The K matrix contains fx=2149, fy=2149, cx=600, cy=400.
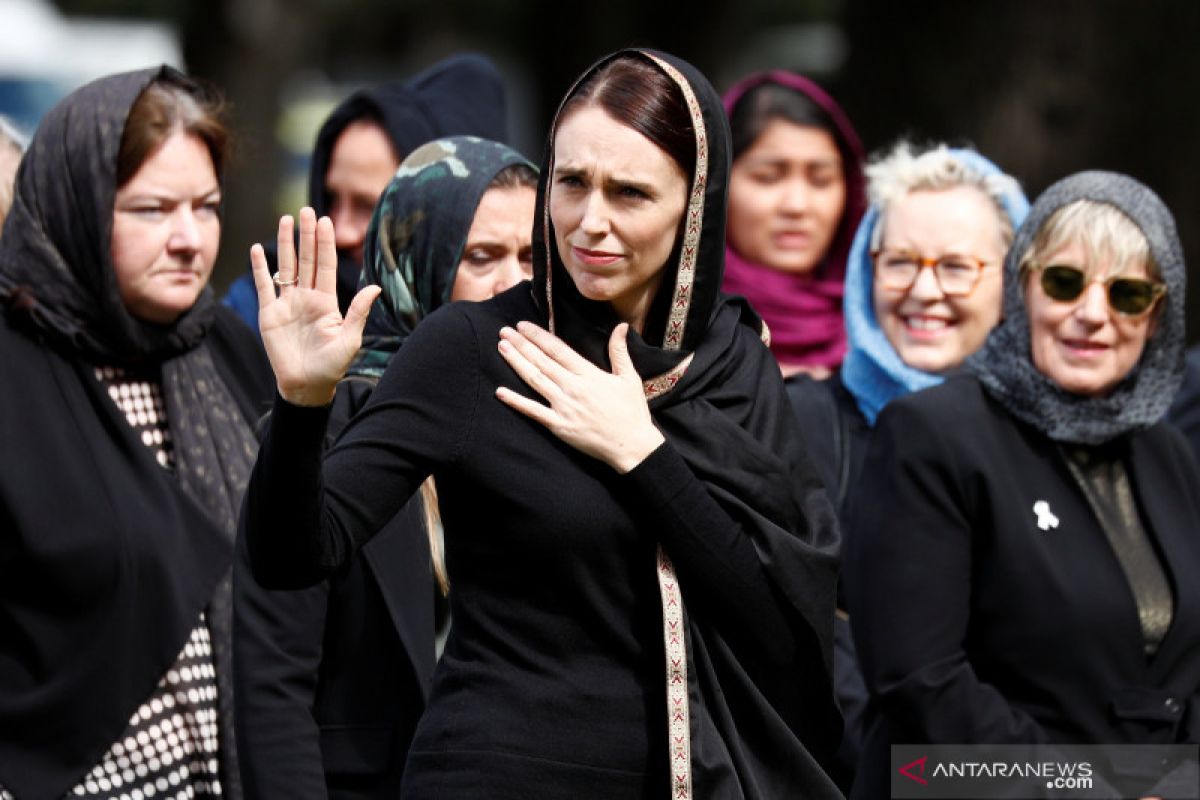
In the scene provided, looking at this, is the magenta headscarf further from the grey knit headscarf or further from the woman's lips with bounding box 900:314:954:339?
the grey knit headscarf

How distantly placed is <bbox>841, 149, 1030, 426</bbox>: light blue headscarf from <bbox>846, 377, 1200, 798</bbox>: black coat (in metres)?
0.68

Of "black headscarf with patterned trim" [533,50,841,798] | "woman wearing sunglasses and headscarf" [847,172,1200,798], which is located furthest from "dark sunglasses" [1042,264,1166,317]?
"black headscarf with patterned trim" [533,50,841,798]

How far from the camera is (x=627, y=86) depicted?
10.9 feet

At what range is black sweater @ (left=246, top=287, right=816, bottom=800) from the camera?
318 centimetres

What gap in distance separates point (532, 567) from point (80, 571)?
133 cm

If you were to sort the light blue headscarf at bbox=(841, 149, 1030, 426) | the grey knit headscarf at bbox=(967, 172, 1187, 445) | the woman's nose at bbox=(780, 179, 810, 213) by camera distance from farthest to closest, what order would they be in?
1. the woman's nose at bbox=(780, 179, 810, 213)
2. the light blue headscarf at bbox=(841, 149, 1030, 426)
3. the grey knit headscarf at bbox=(967, 172, 1187, 445)

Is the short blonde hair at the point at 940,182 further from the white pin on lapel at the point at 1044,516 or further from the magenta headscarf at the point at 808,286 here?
the white pin on lapel at the point at 1044,516

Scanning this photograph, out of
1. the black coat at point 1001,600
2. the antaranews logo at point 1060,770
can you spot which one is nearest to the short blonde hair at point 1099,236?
the black coat at point 1001,600

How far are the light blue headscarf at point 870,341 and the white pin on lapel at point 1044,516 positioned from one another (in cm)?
76

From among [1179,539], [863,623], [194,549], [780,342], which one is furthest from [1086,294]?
[194,549]

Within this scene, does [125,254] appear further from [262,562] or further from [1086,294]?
[1086,294]

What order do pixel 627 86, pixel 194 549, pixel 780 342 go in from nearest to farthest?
pixel 627 86 → pixel 194 549 → pixel 780 342

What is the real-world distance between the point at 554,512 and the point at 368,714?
3.00 ft

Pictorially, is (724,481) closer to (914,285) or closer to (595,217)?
(595,217)
